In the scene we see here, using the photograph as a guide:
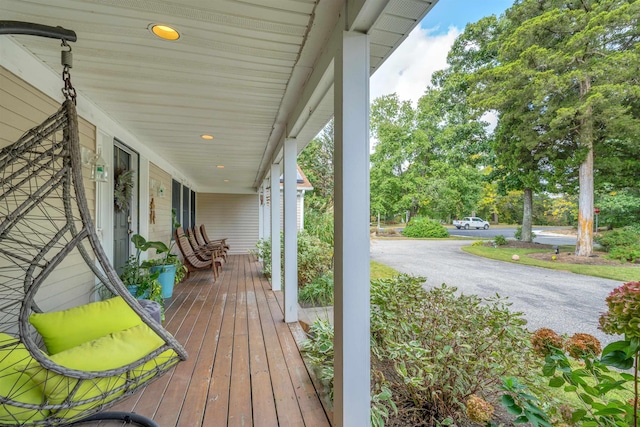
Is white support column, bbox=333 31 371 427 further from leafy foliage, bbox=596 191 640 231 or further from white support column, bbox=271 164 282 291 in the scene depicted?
white support column, bbox=271 164 282 291

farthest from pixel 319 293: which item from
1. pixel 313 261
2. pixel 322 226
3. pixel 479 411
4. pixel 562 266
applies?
pixel 562 266

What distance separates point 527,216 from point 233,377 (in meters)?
2.30

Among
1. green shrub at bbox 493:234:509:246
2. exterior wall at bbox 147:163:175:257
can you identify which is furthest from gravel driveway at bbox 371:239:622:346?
exterior wall at bbox 147:163:175:257

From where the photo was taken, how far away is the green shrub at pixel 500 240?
178 centimetres

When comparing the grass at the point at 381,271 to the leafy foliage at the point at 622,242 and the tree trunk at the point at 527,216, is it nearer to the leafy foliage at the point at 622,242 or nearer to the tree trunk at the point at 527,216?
the tree trunk at the point at 527,216

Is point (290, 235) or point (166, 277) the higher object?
point (290, 235)

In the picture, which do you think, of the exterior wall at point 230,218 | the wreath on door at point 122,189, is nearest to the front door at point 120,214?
the wreath on door at point 122,189

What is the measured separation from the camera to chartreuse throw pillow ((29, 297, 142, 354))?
152 centimetres

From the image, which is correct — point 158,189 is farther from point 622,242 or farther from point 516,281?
point 622,242

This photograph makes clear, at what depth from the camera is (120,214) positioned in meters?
3.55

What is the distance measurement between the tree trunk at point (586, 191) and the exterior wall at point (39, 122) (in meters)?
3.14

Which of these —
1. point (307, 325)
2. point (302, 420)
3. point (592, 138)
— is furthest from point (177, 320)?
point (592, 138)

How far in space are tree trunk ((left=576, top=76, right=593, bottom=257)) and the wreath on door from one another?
4151mm

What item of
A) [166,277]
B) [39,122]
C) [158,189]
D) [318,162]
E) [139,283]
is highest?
[318,162]
